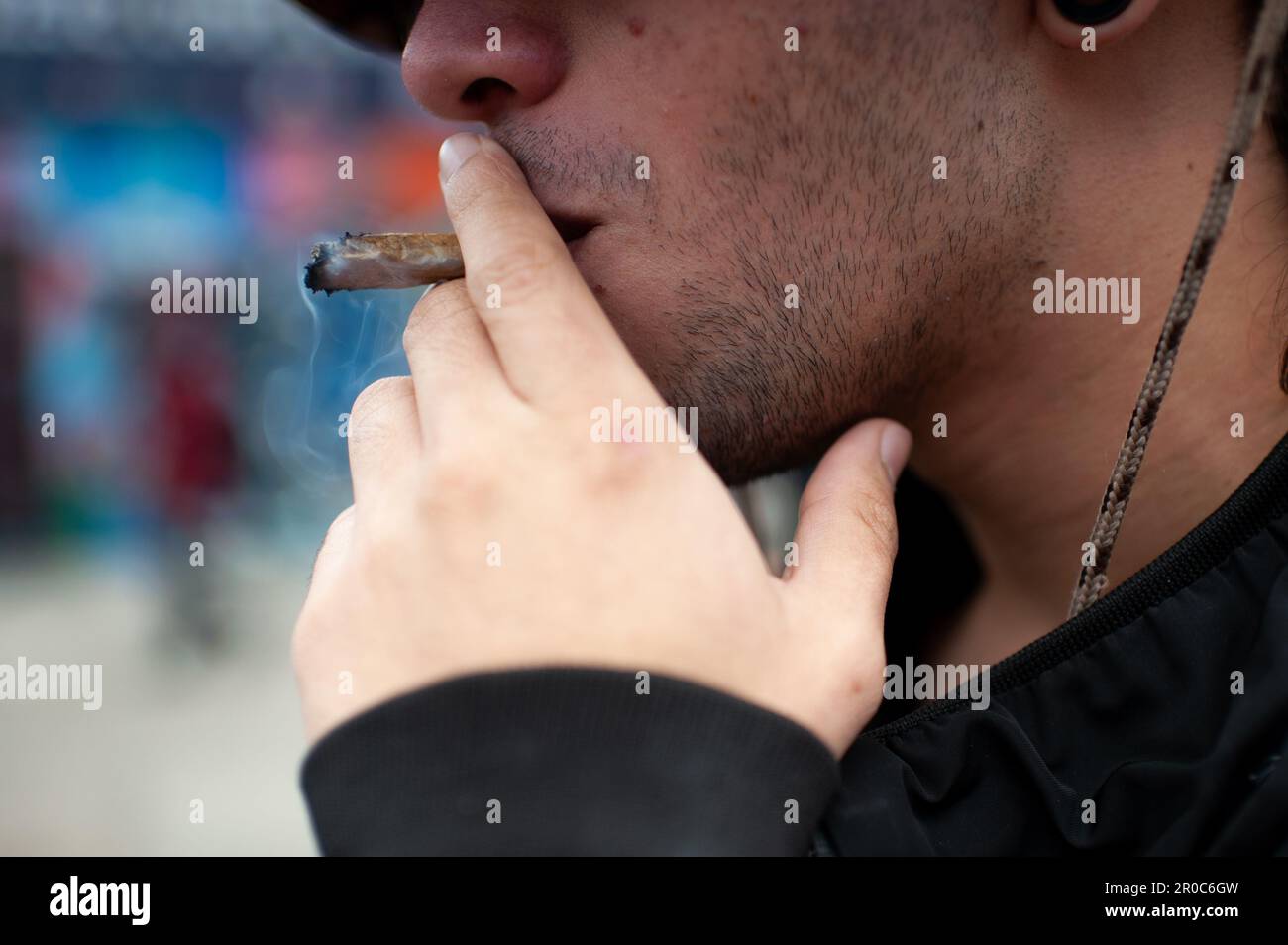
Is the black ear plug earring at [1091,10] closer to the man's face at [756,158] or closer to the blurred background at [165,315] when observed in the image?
the man's face at [756,158]

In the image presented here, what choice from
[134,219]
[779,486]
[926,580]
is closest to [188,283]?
[134,219]

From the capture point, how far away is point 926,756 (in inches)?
57.9

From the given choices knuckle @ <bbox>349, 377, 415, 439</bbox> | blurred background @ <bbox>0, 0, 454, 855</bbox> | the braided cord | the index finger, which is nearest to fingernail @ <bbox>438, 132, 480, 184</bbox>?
the index finger

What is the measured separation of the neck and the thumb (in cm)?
41

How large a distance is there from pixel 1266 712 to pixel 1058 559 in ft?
2.35

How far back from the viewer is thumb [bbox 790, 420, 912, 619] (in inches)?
54.7

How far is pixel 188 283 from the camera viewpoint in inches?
395

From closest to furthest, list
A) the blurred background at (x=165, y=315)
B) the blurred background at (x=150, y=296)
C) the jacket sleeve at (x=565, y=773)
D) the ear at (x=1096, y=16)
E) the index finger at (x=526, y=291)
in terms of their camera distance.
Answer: the jacket sleeve at (x=565, y=773), the index finger at (x=526, y=291), the ear at (x=1096, y=16), the blurred background at (x=165, y=315), the blurred background at (x=150, y=296)

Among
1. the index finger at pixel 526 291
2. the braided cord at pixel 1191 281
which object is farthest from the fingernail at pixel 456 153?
the braided cord at pixel 1191 281

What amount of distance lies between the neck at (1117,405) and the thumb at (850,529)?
411mm

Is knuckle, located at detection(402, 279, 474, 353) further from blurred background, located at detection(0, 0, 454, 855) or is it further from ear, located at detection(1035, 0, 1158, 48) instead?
blurred background, located at detection(0, 0, 454, 855)

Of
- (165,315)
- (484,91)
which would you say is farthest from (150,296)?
(484,91)

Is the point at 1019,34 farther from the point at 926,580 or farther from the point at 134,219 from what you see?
the point at 134,219

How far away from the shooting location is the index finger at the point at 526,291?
138 cm
